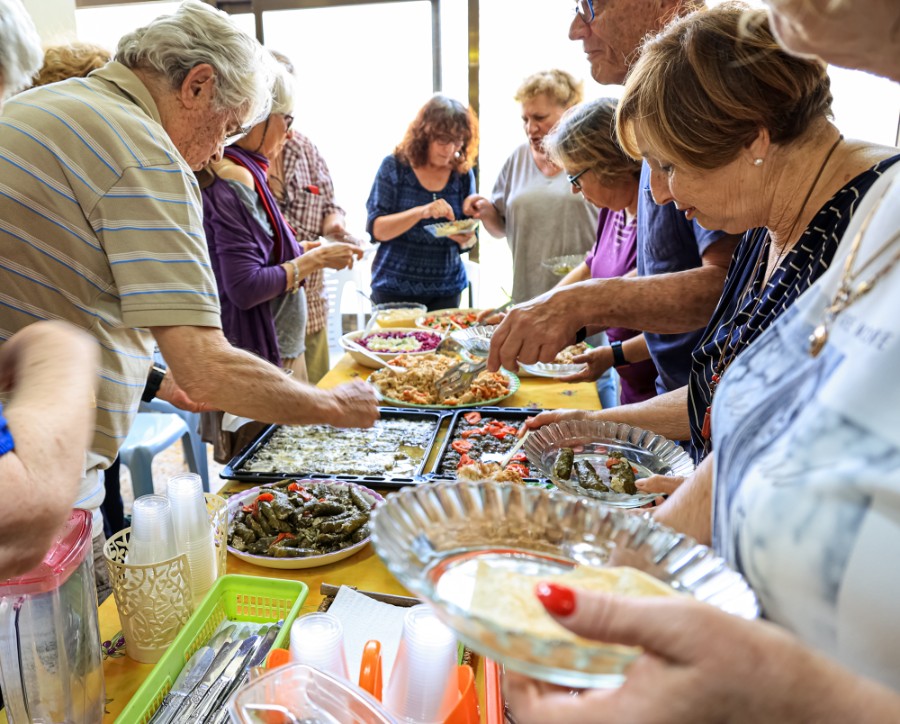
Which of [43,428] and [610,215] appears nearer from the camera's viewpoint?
[43,428]

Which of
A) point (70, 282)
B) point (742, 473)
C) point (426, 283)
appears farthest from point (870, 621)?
point (426, 283)

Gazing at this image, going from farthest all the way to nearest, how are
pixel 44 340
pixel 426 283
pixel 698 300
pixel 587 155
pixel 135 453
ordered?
pixel 426 283 → pixel 135 453 → pixel 587 155 → pixel 698 300 → pixel 44 340

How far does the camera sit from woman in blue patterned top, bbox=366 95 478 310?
4195mm

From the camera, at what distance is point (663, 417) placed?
6.49ft

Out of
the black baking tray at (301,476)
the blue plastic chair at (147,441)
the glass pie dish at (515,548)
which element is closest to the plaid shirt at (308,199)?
the blue plastic chair at (147,441)

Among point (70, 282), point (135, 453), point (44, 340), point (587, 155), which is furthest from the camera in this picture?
point (135, 453)

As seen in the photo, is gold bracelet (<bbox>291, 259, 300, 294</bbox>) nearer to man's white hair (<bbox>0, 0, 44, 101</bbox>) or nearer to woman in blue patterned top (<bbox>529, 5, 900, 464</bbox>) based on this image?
man's white hair (<bbox>0, 0, 44, 101</bbox>)

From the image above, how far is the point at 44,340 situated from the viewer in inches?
38.9

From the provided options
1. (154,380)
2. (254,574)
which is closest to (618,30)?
(154,380)

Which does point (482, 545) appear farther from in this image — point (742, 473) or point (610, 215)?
point (610, 215)

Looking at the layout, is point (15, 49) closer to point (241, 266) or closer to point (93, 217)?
point (93, 217)

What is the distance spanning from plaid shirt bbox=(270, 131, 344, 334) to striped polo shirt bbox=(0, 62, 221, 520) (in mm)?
2458

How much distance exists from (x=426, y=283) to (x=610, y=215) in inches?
60.5

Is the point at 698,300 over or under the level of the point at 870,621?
under
